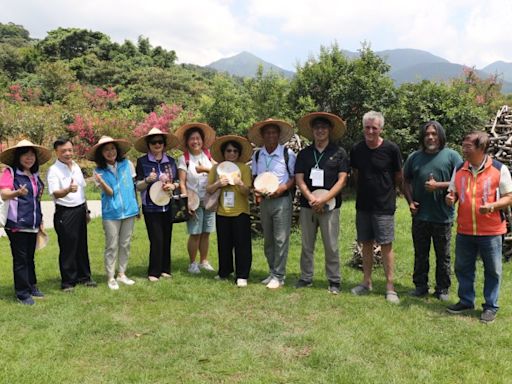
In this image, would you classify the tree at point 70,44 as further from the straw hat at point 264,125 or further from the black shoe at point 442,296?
the black shoe at point 442,296

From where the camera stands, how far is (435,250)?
5.39m

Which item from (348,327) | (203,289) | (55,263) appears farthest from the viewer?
(55,263)

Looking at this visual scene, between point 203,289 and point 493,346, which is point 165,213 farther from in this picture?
point 493,346

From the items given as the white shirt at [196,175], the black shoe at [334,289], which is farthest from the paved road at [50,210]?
the black shoe at [334,289]

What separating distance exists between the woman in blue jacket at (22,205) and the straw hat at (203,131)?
1710 millimetres

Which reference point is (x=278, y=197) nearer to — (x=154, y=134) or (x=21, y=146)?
(x=154, y=134)

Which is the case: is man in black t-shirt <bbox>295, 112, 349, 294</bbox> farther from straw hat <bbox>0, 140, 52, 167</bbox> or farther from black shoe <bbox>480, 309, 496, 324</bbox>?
straw hat <bbox>0, 140, 52, 167</bbox>

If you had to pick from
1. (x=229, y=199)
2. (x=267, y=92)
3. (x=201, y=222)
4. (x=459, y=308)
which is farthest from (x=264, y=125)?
(x=267, y=92)

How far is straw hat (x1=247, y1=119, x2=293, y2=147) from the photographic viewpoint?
5781 mm

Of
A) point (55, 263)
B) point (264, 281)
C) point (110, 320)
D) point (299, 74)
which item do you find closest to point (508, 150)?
point (264, 281)

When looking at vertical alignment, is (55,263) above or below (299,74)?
below

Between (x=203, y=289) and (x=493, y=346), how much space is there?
3308 mm

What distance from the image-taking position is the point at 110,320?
4.87 m

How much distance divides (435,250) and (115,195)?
13.0 ft
